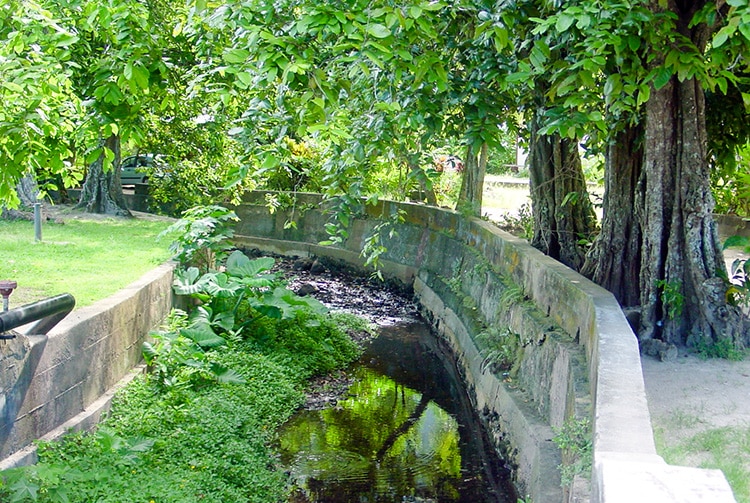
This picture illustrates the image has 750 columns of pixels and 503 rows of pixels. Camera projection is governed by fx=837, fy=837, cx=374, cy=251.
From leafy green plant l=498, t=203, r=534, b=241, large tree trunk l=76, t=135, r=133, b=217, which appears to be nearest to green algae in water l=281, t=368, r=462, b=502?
leafy green plant l=498, t=203, r=534, b=241

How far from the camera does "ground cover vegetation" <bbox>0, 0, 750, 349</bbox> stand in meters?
5.57

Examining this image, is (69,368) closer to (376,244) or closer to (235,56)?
(235,56)

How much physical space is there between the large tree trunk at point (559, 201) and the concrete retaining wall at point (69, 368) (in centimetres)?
494

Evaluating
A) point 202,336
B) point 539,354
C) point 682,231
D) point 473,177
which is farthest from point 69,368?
point 473,177

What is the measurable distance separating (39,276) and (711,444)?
695 centimetres

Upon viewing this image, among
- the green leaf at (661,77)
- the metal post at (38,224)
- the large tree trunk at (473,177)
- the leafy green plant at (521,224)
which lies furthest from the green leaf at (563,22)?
the large tree trunk at (473,177)

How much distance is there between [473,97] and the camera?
Answer: 7.20m

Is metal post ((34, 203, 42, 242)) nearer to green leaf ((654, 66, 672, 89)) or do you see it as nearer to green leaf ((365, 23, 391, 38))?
green leaf ((365, 23, 391, 38))

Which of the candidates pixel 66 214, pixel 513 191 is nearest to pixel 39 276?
pixel 66 214

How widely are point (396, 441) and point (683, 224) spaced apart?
3.46 metres

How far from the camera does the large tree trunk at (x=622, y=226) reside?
27.8ft

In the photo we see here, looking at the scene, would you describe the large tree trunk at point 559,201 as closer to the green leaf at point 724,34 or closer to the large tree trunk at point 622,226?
the large tree trunk at point 622,226

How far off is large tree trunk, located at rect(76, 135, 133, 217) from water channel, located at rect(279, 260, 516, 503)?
24.0 ft

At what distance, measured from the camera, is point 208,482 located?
6.52 meters
